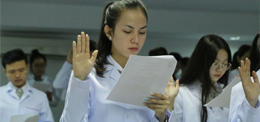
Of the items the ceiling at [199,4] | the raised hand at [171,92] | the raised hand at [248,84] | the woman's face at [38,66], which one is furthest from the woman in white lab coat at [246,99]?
the woman's face at [38,66]

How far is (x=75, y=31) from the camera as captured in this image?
5.35m

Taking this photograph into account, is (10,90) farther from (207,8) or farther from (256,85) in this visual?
(207,8)

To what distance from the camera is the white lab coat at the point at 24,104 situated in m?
3.17

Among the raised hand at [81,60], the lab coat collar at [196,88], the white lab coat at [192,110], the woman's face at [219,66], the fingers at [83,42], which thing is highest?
the fingers at [83,42]

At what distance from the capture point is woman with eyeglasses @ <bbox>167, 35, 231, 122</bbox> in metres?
2.23

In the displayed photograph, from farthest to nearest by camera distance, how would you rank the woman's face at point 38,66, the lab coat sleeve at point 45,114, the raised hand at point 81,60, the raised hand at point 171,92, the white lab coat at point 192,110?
the woman's face at point 38,66 < the lab coat sleeve at point 45,114 < the white lab coat at point 192,110 < the raised hand at point 171,92 < the raised hand at point 81,60

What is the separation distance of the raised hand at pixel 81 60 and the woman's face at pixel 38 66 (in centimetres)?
389

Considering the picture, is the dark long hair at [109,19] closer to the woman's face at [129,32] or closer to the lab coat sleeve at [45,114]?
the woman's face at [129,32]

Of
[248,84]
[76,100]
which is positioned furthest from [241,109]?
[76,100]

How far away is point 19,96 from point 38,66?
6.17 ft

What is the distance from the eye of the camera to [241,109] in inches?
70.6

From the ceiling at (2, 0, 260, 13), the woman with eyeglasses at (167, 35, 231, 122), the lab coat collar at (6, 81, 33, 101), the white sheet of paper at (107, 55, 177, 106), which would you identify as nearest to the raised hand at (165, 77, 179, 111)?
the white sheet of paper at (107, 55, 177, 106)

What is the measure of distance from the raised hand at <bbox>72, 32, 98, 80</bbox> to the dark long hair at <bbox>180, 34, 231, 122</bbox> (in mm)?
1041

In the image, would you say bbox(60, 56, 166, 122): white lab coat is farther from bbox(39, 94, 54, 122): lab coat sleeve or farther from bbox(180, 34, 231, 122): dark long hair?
bbox(39, 94, 54, 122): lab coat sleeve
